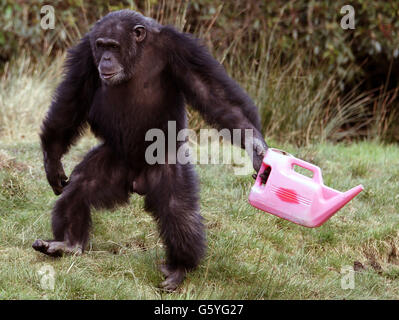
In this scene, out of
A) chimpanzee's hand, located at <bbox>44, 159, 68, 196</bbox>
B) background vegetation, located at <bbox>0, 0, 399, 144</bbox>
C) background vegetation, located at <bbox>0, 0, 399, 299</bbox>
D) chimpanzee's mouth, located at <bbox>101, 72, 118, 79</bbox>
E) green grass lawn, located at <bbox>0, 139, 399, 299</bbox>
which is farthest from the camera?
background vegetation, located at <bbox>0, 0, 399, 144</bbox>

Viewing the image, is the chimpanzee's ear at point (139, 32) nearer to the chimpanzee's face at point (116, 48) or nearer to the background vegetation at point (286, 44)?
the chimpanzee's face at point (116, 48)

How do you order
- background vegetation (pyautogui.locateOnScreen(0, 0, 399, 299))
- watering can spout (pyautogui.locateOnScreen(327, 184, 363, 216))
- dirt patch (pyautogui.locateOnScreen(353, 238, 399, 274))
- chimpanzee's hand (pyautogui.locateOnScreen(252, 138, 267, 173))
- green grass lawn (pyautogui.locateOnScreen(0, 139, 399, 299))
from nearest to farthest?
watering can spout (pyautogui.locateOnScreen(327, 184, 363, 216)), chimpanzee's hand (pyautogui.locateOnScreen(252, 138, 267, 173)), green grass lawn (pyautogui.locateOnScreen(0, 139, 399, 299)), background vegetation (pyautogui.locateOnScreen(0, 0, 399, 299)), dirt patch (pyautogui.locateOnScreen(353, 238, 399, 274))

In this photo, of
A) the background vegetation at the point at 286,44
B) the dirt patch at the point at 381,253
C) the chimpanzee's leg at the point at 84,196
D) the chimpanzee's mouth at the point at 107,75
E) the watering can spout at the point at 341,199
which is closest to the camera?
the watering can spout at the point at 341,199

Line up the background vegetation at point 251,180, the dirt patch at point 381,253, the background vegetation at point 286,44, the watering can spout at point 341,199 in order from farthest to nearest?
the background vegetation at point 286,44
the dirt patch at point 381,253
the background vegetation at point 251,180
the watering can spout at point 341,199

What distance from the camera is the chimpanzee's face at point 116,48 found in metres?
3.94

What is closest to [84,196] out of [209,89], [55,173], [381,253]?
[55,173]

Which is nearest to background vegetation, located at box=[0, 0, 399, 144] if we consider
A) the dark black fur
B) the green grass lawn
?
the green grass lawn

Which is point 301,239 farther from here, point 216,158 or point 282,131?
point 282,131

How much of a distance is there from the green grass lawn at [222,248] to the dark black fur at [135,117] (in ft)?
0.71

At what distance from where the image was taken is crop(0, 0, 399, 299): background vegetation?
4012 mm

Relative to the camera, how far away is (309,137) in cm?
820

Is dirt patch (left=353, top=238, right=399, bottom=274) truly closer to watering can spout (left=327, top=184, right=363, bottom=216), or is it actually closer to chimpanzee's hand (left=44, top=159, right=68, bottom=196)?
watering can spout (left=327, top=184, right=363, bottom=216)

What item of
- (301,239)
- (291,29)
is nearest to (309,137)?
(291,29)

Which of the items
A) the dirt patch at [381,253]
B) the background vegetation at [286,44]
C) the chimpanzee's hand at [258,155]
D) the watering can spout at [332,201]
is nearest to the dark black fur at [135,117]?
the chimpanzee's hand at [258,155]
